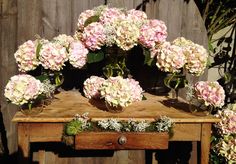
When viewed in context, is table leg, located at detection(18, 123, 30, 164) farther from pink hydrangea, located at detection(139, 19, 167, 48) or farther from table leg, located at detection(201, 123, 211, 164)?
table leg, located at detection(201, 123, 211, 164)

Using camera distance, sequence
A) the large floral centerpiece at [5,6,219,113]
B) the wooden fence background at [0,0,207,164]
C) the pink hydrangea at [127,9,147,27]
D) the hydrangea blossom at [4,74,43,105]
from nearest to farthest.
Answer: the hydrangea blossom at [4,74,43,105] → the large floral centerpiece at [5,6,219,113] → the pink hydrangea at [127,9,147,27] → the wooden fence background at [0,0,207,164]

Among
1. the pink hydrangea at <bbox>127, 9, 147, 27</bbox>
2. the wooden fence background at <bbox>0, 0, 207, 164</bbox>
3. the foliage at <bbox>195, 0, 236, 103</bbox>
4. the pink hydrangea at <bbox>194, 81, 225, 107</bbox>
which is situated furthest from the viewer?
the foliage at <bbox>195, 0, 236, 103</bbox>

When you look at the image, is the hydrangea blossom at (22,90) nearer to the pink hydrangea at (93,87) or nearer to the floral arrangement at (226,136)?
the pink hydrangea at (93,87)

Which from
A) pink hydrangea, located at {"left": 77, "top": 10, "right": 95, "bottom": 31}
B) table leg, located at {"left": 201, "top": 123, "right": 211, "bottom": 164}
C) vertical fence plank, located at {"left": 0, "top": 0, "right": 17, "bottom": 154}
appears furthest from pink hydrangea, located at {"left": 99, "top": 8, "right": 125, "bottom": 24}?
table leg, located at {"left": 201, "top": 123, "right": 211, "bottom": 164}

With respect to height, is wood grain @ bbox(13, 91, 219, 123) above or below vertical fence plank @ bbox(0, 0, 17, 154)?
below

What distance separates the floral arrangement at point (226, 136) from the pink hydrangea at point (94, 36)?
979 millimetres

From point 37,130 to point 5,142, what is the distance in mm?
939

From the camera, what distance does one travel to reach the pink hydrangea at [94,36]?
2.58 meters

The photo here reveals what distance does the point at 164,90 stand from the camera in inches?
122

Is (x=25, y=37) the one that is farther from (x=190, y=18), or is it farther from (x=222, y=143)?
(x=222, y=143)

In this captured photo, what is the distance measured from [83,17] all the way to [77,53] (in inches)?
10.2

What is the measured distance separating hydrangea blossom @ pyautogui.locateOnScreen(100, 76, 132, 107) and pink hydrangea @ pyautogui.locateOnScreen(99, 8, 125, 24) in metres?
0.43

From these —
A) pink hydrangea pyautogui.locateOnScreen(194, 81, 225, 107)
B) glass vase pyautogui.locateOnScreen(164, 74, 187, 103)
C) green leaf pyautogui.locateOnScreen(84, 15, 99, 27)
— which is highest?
green leaf pyautogui.locateOnScreen(84, 15, 99, 27)

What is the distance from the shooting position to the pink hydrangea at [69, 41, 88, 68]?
8.61 feet
